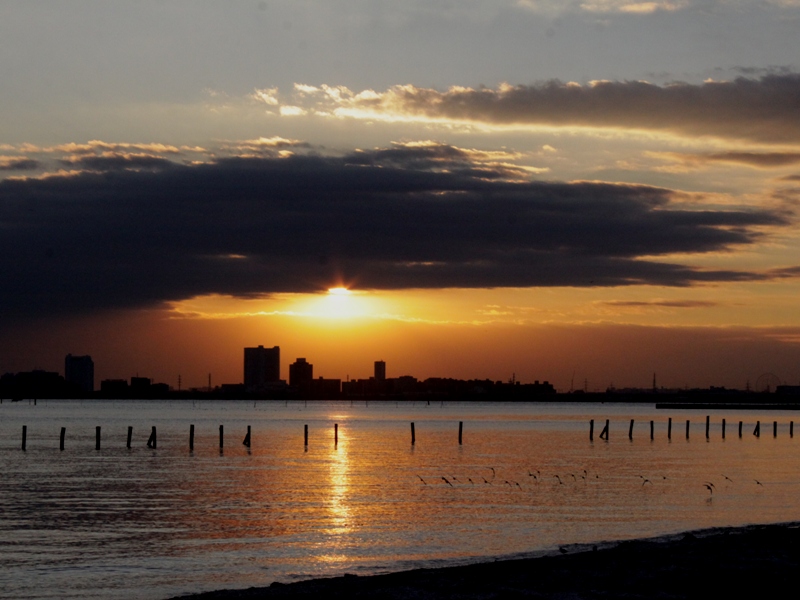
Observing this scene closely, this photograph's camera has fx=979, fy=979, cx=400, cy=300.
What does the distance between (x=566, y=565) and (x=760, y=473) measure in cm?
4320

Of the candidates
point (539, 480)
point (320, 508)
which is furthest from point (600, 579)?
point (539, 480)

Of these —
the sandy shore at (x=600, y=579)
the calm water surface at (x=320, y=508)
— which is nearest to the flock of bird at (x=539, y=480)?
the calm water surface at (x=320, y=508)

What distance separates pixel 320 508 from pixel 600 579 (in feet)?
75.1

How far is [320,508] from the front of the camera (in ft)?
143

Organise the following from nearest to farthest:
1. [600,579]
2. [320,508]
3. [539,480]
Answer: [600,579]
[320,508]
[539,480]

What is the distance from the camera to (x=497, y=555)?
31.0m

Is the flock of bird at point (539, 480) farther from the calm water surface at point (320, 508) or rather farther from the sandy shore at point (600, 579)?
the sandy shore at point (600, 579)

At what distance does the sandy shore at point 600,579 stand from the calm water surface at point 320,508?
4.48 metres

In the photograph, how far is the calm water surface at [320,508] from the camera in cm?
2925

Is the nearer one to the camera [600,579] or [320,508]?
[600,579]

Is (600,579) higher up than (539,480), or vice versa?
(600,579)

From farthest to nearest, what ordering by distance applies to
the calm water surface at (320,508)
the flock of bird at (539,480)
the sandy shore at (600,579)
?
1. the flock of bird at (539,480)
2. the calm water surface at (320,508)
3. the sandy shore at (600,579)

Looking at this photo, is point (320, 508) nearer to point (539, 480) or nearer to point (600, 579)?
point (539, 480)

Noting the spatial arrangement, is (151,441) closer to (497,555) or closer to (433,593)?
(497,555)
